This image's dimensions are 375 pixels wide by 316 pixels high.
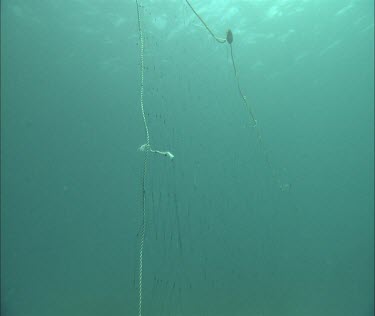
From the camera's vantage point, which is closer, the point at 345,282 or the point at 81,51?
the point at 81,51

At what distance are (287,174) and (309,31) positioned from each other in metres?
32.9

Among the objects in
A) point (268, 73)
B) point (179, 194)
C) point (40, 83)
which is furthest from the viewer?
point (179, 194)

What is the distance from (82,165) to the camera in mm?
34688

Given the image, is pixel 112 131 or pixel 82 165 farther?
pixel 82 165

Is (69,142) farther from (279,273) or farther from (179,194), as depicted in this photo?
(279,273)

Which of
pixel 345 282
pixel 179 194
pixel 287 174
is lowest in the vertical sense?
pixel 345 282

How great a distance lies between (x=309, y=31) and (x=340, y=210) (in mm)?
51020

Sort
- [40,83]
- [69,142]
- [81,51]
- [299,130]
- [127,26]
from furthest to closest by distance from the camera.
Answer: [299,130]
[69,142]
[40,83]
[81,51]
[127,26]

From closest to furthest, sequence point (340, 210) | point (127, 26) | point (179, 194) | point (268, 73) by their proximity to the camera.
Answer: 1. point (127, 26)
2. point (268, 73)
3. point (179, 194)
4. point (340, 210)

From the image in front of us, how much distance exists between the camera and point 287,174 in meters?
50.8

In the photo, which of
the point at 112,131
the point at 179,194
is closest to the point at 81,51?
the point at 112,131

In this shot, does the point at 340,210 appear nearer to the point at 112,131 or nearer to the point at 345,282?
the point at 345,282

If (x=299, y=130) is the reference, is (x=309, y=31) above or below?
below

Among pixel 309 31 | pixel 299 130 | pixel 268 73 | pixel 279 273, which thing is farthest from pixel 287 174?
pixel 309 31
